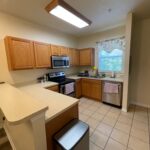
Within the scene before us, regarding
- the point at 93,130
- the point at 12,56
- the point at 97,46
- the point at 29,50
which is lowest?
the point at 93,130

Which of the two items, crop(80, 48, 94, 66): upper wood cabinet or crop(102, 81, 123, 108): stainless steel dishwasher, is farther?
crop(80, 48, 94, 66): upper wood cabinet

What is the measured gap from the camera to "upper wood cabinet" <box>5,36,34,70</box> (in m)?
2.17

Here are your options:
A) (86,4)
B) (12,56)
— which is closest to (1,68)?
(12,56)

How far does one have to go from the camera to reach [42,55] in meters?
2.76

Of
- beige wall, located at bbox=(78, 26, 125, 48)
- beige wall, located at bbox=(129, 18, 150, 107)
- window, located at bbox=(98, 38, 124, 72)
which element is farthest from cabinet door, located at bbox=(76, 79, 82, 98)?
beige wall, located at bbox=(129, 18, 150, 107)

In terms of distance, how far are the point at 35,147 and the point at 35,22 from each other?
121 inches

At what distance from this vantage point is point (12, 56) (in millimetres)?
2201

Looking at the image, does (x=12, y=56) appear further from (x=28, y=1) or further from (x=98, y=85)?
(x=98, y=85)

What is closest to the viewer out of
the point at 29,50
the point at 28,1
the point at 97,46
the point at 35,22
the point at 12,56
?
the point at 28,1

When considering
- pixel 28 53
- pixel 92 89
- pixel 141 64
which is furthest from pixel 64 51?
pixel 141 64

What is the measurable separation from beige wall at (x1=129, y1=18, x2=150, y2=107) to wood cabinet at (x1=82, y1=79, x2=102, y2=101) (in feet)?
3.77

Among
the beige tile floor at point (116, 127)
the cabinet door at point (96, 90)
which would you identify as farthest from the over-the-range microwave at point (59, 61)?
the beige tile floor at point (116, 127)

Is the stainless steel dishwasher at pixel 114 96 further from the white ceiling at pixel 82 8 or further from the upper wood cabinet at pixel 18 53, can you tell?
the upper wood cabinet at pixel 18 53

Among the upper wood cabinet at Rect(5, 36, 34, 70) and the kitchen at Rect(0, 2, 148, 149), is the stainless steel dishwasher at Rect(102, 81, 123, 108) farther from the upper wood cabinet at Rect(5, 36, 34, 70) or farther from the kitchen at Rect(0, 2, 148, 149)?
the upper wood cabinet at Rect(5, 36, 34, 70)
